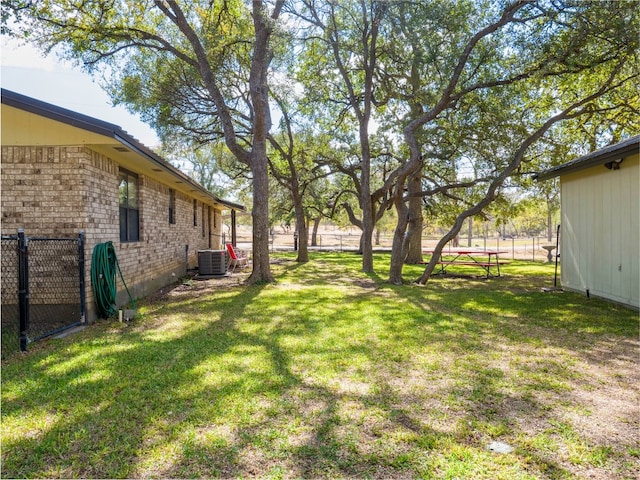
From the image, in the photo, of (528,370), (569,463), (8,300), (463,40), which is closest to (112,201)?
(8,300)

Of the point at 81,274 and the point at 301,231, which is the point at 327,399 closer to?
the point at 81,274

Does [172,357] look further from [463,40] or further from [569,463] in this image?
[463,40]

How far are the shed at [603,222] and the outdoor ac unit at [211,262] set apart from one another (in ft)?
31.2

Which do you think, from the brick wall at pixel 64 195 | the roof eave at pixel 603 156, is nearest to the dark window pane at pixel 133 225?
the brick wall at pixel 64 195

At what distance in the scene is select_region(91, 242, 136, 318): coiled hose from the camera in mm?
6199

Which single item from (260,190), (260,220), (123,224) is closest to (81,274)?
(123,224)

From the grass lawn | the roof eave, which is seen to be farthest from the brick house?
the roof eave

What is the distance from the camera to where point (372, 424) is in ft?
9.39

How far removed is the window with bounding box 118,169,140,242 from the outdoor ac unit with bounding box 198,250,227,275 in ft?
14.3

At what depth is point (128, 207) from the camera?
813 cm

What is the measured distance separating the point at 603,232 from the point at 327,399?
7.36 meters

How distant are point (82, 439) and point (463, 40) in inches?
433

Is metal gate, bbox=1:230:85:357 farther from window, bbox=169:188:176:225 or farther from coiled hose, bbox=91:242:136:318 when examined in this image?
window, bbox=169:188:176:225

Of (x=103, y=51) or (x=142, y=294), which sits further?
(x=103, y=51)
